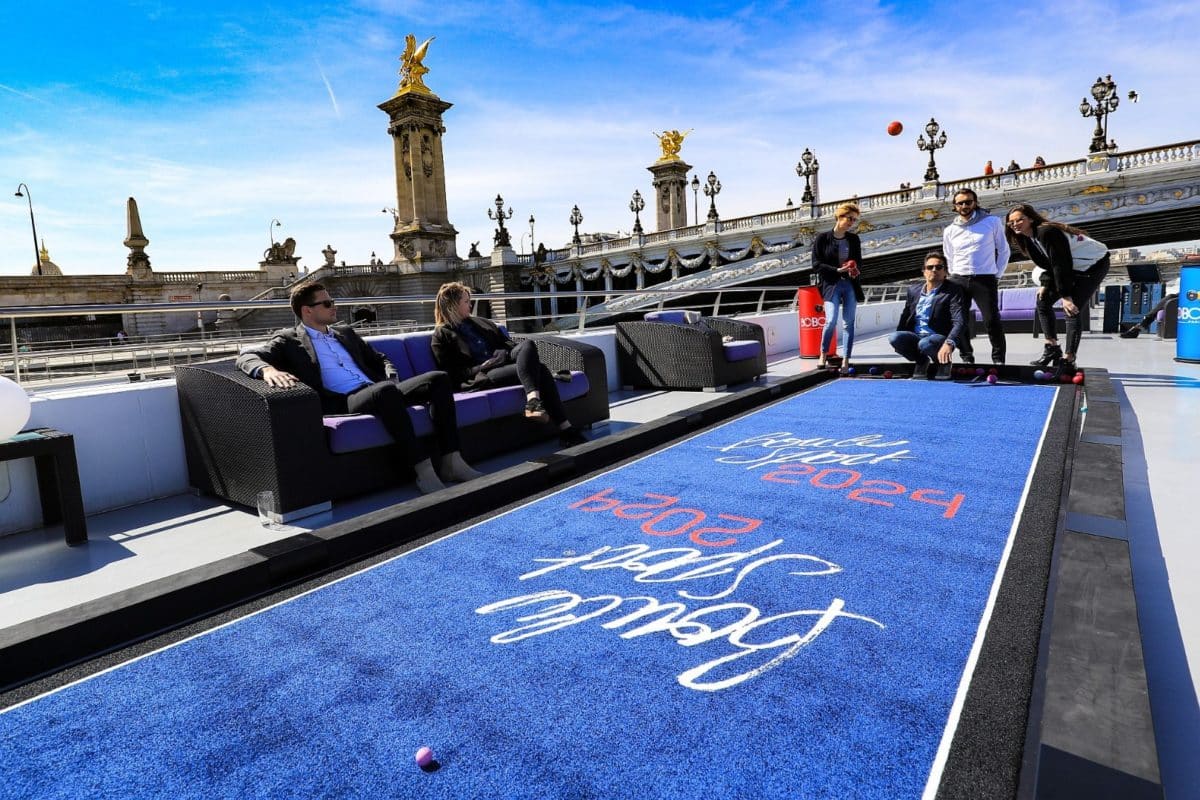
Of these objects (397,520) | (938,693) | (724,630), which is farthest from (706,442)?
(938,693)

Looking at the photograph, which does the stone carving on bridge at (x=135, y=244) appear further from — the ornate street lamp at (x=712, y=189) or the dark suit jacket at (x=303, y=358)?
the dark suit jacket at (x=303, y=358)

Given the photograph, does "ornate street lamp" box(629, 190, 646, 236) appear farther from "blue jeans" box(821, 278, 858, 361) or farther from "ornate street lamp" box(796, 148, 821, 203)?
"blue jeans" box(821, 278, 858, 361)

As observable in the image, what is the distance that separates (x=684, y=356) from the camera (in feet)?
21.2

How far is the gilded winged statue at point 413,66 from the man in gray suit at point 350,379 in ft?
155

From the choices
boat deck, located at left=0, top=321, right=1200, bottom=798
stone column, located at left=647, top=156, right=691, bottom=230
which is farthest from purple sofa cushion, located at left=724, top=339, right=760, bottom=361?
stone column, located at left=647, top=156, right=691, bottom=230

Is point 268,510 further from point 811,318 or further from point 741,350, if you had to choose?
point 811,318

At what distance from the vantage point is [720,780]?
1337 millimetres

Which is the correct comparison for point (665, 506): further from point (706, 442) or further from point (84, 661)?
point (84, 661)

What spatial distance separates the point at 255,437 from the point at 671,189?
63656mm

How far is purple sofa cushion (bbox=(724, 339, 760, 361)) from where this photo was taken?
6586 mm

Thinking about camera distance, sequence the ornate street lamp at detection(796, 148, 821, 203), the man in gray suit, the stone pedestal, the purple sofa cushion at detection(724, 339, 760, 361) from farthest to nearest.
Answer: the stone pedestal < the ornate street lamp at detection(796, 148, 821, 203) < the purple sofa cushion at detection(724, 339, 760, 361) < the man in gray suit

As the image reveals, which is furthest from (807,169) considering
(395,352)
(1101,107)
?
(395,352)

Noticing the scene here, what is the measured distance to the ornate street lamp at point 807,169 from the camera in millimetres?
35000

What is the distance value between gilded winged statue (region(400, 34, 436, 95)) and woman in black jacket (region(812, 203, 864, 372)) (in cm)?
4534
